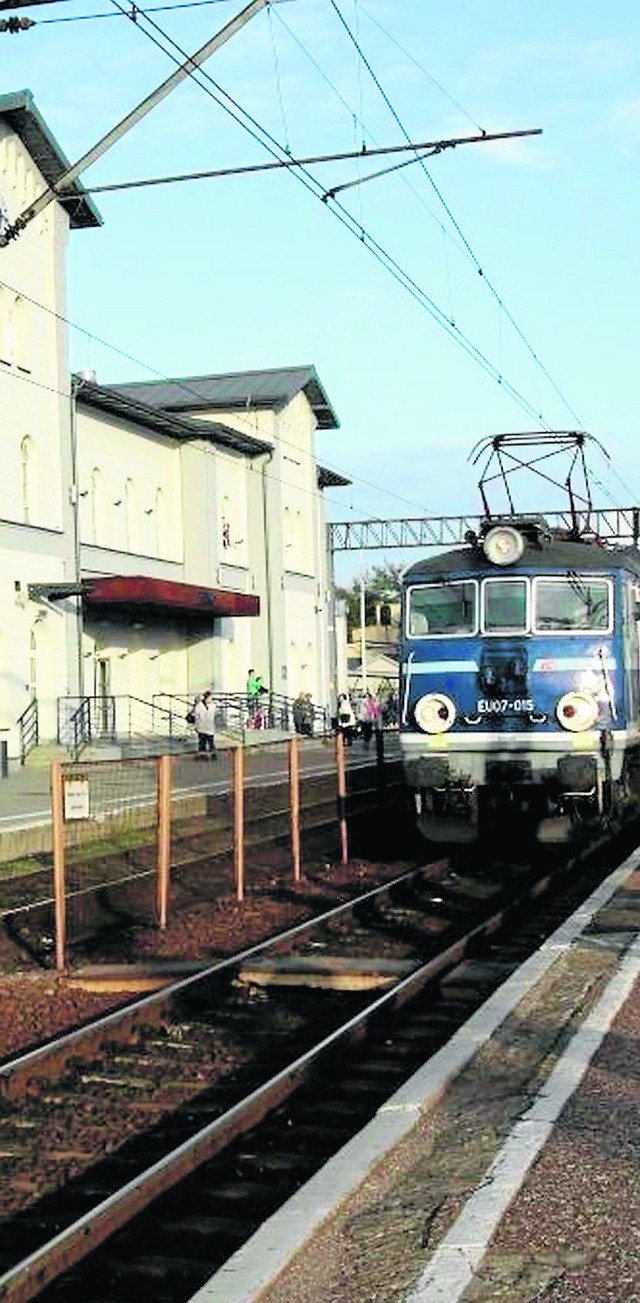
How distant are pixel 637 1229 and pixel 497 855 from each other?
46.5 ft

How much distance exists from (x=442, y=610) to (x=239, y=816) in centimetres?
292

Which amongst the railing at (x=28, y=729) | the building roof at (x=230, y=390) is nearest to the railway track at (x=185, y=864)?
the railing at (x=28, y=729)

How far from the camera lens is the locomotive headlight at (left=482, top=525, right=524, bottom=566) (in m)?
16.5

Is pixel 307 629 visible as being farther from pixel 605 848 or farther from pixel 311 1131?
pixel 311 1131

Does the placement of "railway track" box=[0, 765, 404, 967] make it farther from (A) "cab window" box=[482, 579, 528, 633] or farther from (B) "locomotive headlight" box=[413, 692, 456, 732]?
(A) "cab window" box=[482, 579, 528, 633]

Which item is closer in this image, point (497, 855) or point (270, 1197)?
point (270, 1197)

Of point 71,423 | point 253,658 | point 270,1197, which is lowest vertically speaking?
point 270,1197

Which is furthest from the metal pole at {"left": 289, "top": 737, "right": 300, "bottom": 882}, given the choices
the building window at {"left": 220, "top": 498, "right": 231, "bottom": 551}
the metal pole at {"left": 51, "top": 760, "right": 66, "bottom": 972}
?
the building window at {"left": 220, "top": 498, "right": 231, "bottom": 551}

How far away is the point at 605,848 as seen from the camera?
66.3 feet

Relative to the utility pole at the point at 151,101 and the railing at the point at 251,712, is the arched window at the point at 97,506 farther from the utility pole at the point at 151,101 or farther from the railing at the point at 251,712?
the utility pole at the point at 151,101

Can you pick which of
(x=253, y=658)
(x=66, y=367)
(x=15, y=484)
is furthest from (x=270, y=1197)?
(x=253, y=658)

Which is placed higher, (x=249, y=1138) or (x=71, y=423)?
(x=71, y=423)

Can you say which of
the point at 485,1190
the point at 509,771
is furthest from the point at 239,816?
the point at 485,1190

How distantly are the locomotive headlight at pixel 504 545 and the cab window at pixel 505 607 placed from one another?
0.72 feet
